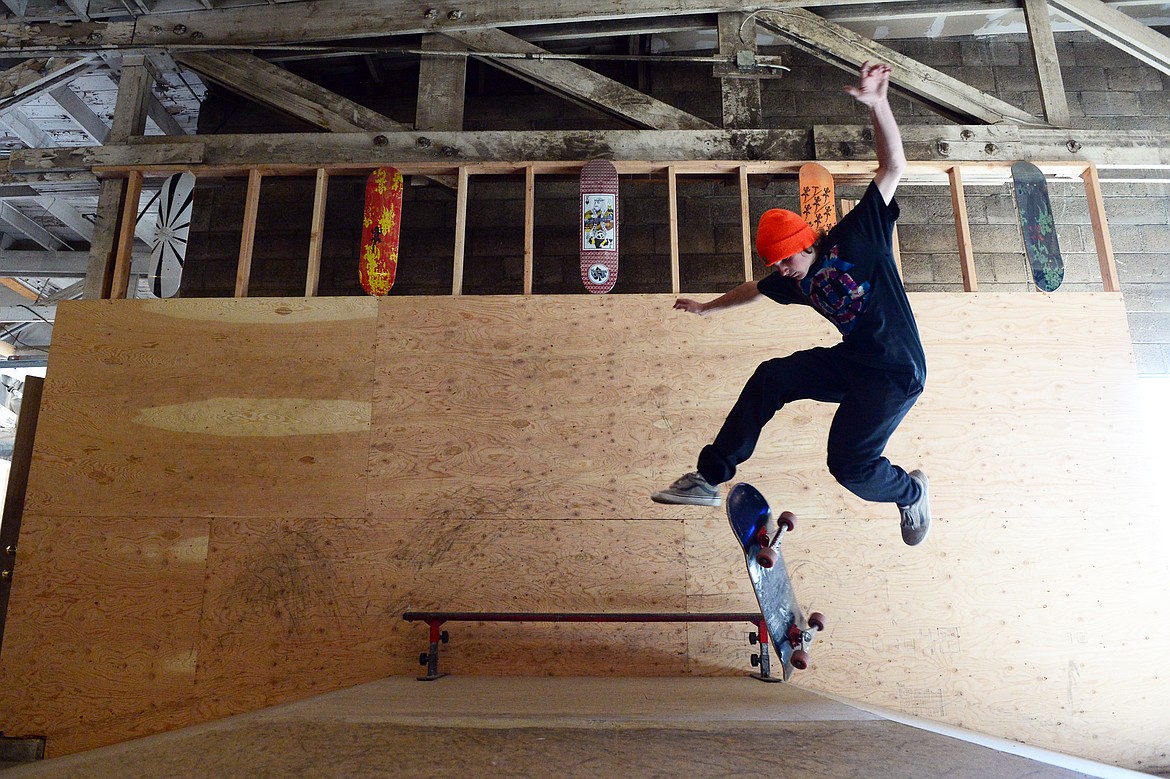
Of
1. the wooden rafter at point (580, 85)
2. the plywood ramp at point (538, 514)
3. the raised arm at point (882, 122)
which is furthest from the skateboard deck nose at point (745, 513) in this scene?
the wooden rafter at point (580, 85)

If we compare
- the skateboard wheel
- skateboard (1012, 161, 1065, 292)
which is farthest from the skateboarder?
skateboard (1012, 161, 1065, 292)

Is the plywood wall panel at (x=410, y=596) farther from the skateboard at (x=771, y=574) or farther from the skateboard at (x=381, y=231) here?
the skateboard at (x=381, y=231)

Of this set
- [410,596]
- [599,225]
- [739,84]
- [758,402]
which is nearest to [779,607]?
[758,402]

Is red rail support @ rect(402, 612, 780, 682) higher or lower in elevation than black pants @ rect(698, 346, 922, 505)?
lower

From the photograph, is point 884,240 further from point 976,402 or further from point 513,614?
point 513,614

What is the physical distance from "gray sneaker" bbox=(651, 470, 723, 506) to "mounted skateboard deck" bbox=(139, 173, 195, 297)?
4.08 m

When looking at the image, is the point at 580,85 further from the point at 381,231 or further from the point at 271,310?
the point at 271,310

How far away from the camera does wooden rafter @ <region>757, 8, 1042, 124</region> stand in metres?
5.88

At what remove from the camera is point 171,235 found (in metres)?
5.72

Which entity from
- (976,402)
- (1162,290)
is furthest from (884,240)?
(1162,290)

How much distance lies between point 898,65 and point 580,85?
2470 millimetres

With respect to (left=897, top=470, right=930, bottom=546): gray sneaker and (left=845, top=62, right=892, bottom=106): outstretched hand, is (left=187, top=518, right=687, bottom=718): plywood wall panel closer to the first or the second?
(left=897, top=470, right=930, bottom=546): gray sneaker

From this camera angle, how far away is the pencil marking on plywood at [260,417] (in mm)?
5152

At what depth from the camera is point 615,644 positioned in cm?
478
